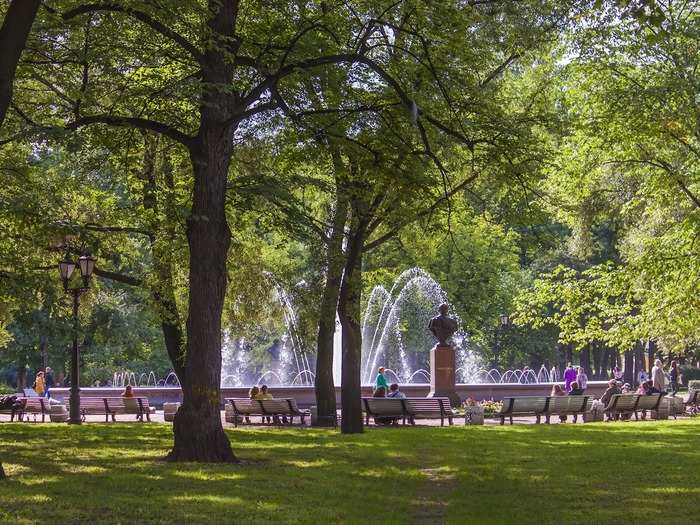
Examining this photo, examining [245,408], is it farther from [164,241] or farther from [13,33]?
[13,33]

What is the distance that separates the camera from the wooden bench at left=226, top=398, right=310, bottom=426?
Result: 1102 inches

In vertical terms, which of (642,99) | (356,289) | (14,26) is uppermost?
(642,99)

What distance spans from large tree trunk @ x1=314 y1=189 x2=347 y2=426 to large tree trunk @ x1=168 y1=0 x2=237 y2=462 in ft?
16.1

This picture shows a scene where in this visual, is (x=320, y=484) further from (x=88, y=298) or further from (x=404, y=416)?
(x=88, y=298)

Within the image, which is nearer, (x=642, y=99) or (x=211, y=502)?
(x=211, y=502)

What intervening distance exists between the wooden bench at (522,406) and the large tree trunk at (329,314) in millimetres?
4348

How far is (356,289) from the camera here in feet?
74.8

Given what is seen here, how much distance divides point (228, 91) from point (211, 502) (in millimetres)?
6422

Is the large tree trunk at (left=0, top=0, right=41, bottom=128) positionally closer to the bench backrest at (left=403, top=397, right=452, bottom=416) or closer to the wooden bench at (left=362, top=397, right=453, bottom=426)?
the wooden bench at (left=362, top=397, right=453, bottom=426)

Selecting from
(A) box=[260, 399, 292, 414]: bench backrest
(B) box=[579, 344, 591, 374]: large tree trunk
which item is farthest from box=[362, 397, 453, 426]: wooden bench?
(B) box=[579, 344, 591, 374]: large tree trunk

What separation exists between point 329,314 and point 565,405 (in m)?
8.20

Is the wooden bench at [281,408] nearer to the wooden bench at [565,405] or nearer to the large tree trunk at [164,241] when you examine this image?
the large tree trunk at [164,241]

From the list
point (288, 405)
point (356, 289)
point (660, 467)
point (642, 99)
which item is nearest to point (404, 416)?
point (288, 405)

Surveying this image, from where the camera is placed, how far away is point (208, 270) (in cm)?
1638
